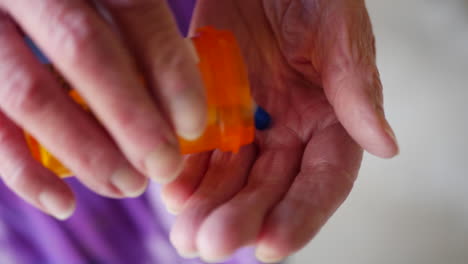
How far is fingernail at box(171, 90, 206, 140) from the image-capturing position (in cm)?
40

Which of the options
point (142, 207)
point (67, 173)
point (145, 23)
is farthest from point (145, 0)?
point (142, 207)

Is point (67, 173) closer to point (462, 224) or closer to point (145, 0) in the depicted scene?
point (145, 0)

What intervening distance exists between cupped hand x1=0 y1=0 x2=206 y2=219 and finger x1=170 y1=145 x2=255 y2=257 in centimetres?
6

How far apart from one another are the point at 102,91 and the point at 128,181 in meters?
0.09

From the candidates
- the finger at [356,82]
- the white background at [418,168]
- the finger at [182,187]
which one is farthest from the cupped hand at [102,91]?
the white background at [418,168]

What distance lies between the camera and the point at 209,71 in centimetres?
50

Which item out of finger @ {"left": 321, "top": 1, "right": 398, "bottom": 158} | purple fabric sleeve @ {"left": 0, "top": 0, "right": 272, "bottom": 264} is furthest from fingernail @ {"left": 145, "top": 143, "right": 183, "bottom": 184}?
purple fabric sleeve @ {"left": 0, "top": 0, "right": 272, "bottom": 264}

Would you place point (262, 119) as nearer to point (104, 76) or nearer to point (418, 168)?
point (104, 76)

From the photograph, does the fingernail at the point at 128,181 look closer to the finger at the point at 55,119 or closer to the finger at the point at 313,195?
the finger at the point at 55,119

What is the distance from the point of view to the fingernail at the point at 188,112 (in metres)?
0.40

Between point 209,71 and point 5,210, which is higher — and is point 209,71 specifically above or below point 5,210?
above

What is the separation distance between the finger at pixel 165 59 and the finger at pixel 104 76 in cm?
1

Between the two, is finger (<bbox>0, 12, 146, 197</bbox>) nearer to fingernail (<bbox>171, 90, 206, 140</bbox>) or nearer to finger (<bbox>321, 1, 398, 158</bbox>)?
fingernail (<bbox>171, 90, 206, 140</bbox>)

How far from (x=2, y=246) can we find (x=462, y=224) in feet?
3.11
